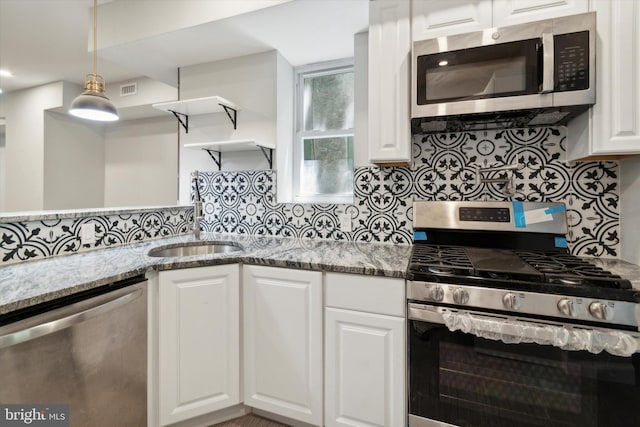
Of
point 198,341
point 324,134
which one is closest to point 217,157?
point 324,134

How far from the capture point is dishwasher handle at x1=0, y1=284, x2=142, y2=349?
0.87m

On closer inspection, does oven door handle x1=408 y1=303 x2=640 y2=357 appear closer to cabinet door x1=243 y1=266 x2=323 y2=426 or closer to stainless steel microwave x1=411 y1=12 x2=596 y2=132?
cabinet door x1=243 y1=266 x2=323 y2=426

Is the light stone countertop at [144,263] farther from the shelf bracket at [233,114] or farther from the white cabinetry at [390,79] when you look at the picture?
the shelf bracket at [233,114]

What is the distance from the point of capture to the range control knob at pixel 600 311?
0.96 m

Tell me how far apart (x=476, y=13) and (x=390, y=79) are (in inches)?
19.2

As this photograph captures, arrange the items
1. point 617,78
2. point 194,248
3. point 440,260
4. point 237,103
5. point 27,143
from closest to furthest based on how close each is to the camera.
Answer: point 617,78 < point 440,260 < point 194,248 < point 237,103 < point 27,143

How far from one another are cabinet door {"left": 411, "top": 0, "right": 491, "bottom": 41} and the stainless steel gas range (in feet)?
3.76

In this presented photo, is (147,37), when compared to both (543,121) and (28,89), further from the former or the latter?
(28,89)

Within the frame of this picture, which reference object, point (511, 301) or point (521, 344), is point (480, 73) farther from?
point (521, 344)

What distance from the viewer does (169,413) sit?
4.49 ft

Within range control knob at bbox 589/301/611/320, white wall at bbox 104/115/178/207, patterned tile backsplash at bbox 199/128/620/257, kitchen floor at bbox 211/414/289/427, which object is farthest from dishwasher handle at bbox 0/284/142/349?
white wall at bbox 104/115/178/207

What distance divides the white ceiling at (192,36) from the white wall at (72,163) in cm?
97

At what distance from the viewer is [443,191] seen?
1.73 metres

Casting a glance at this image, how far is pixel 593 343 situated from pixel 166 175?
3.80 metres
